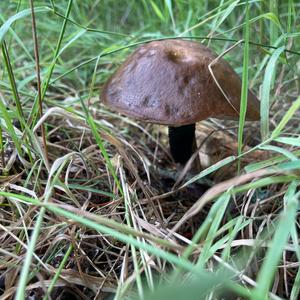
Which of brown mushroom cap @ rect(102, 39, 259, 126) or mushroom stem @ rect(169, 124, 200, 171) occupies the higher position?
brown mushroom cap @ rect(102, 39, 259, 126)

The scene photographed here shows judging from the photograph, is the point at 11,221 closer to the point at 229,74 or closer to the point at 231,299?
the point at 231,299

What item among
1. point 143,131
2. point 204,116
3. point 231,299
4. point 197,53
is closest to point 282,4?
point 143,131

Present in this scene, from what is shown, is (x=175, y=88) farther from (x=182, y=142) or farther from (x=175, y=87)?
(x=182, y=142)

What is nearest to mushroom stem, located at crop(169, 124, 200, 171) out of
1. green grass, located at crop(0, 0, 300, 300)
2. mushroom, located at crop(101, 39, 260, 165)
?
green grass, located at crop(0, 0, 300, 300)

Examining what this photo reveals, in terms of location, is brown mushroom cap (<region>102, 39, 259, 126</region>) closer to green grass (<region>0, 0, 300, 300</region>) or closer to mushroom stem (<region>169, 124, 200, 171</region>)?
green grass (<region>0, 0, 300, 300</region>)

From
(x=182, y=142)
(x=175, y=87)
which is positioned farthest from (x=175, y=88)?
(x=182, y=142)

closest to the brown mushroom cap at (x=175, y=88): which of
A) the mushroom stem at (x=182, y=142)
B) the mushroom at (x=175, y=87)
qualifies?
the mushroom at (x=175, y=87)

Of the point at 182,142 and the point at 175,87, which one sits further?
the point at 182,142
